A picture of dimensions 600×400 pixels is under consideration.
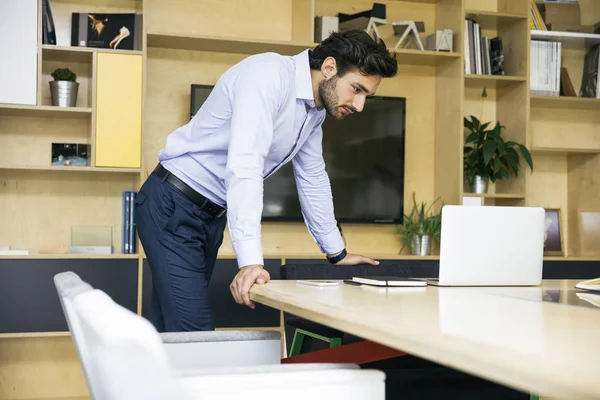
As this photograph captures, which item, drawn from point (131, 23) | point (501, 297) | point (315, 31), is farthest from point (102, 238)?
point (501, 297)

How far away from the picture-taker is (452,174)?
4273 mm

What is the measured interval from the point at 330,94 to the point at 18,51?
2.11 m

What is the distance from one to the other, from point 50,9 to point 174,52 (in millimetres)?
651

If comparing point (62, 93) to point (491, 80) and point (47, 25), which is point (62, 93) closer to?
point (47, 25)

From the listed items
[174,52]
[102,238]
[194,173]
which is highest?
[174,52]

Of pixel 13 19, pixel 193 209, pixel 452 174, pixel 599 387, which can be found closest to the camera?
pixel 599 387

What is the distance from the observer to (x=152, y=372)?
0.68 m

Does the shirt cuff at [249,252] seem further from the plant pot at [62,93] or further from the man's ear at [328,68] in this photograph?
the plant pot at [62,93]

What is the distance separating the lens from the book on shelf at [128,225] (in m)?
3.79

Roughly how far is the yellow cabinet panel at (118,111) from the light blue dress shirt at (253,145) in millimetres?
1474

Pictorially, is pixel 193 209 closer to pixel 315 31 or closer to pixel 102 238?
pixel 102 238

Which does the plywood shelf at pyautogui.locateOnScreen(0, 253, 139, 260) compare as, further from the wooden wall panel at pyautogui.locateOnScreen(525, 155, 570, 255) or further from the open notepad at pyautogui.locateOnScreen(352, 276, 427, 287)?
the wooden wall panel at pyautogui.locateOnScreen(525, 155, 570, 255)

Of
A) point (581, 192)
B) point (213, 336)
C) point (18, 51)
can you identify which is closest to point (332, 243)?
point (213, 336)

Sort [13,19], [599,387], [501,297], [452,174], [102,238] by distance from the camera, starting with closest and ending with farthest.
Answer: [599,387] → [501,297] → [13,19] → [102,238] → [452,174]
